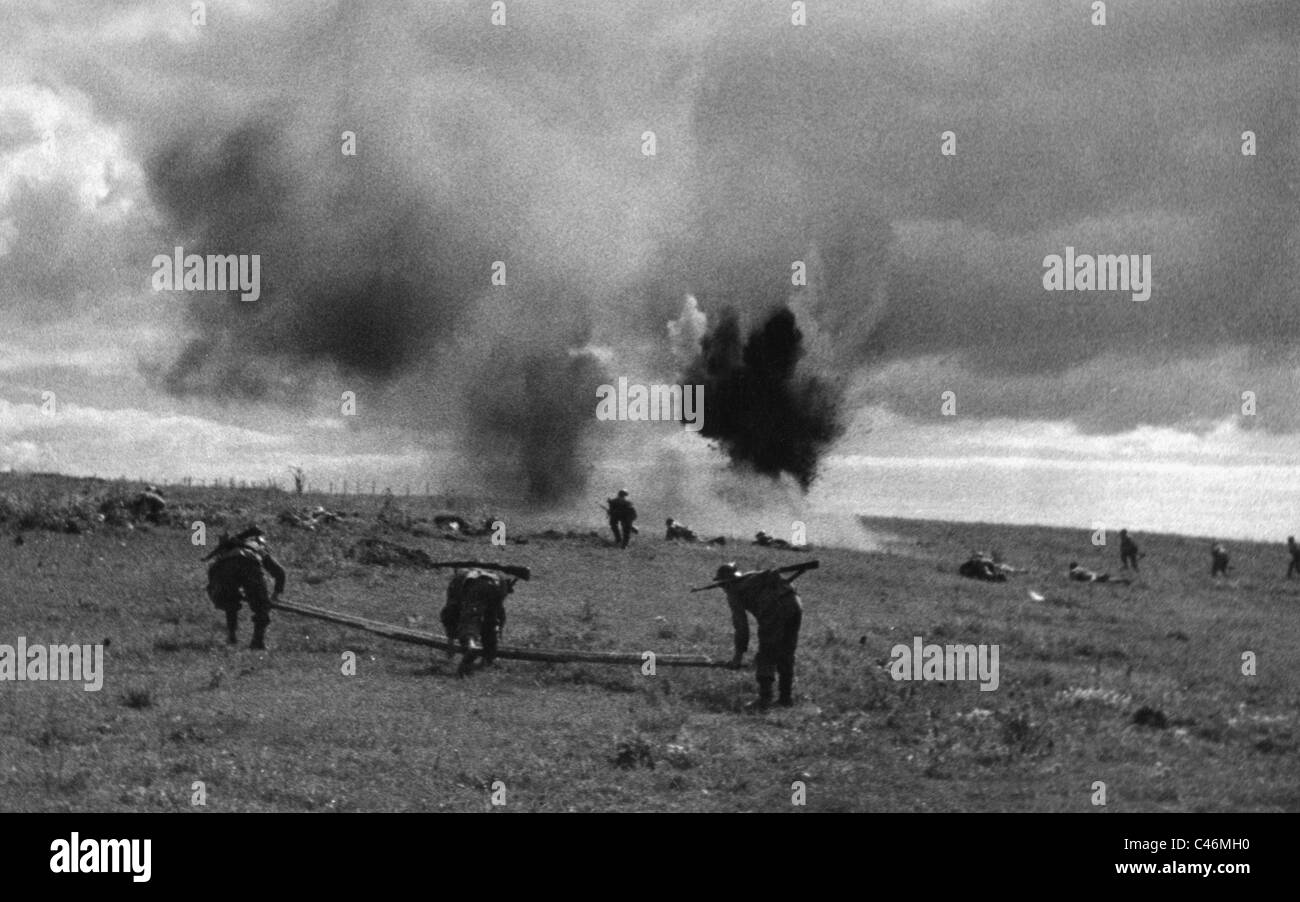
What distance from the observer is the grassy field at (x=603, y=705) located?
56.5ft

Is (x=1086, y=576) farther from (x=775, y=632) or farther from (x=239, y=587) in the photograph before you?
(x=239, y=587)

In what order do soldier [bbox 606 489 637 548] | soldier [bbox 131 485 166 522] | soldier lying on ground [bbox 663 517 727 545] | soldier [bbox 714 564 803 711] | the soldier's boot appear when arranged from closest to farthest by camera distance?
1. soldier [bbox 714 564 803 711]
2. the soldier's boot
3. soldier [bbox 131 485 166 522]
4. soldier [bbox 606 489 637 548]
5. soldier lying on ground [bbox 663 517 727 545]

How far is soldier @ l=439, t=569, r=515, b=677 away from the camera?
23266 mm

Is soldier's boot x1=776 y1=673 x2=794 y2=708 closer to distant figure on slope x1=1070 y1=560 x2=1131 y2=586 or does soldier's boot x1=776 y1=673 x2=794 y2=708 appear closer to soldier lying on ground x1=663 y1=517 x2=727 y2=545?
soldier lying on ground x1=663 y1=517 x2=727 y2=545

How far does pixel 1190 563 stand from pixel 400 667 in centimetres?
4403

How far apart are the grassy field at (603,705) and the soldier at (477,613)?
2.44 ft

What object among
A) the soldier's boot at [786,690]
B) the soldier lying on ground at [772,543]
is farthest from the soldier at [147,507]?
the soldier's boot at [786,690]

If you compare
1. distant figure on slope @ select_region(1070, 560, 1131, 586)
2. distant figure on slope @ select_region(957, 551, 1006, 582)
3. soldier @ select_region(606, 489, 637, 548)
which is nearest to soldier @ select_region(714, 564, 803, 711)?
soldier @ select_region(606, 489, 637, 548)

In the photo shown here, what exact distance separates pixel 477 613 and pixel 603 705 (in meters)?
3.76

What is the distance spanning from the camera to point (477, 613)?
2333cm

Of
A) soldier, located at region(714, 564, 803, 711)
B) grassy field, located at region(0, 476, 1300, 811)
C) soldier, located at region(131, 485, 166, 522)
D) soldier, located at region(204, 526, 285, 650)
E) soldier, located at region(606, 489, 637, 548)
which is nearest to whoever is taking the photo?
grassy field, located at region(0, 476, 1300, 811)

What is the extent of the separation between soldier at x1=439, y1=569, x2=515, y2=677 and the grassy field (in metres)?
0.74

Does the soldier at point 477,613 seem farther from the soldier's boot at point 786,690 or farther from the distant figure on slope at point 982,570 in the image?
the distant figure on slope at point 982,570
